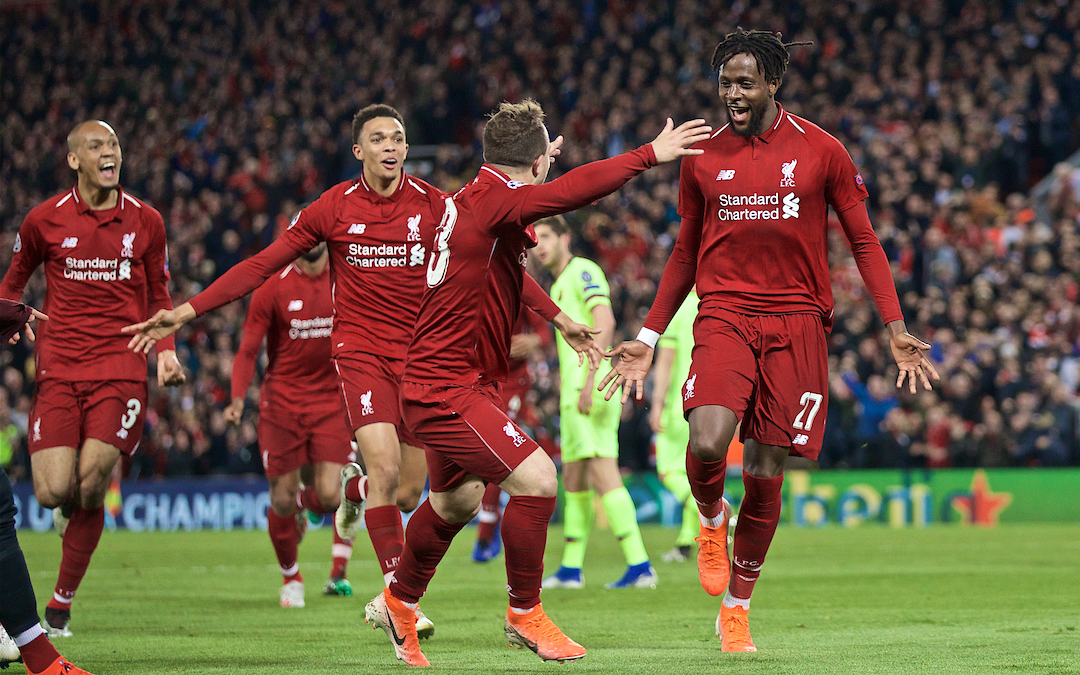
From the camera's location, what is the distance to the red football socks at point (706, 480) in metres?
6.16

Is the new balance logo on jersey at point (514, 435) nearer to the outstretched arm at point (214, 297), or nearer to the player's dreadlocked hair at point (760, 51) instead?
the outstretched arm at point (214, 297)

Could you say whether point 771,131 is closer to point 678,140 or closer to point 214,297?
point 678,140

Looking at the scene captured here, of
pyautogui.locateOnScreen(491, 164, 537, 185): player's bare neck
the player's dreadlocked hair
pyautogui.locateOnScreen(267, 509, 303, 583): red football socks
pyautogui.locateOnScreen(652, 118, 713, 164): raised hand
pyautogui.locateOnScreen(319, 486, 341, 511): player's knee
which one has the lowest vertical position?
pyautogui.locateOnScreen(267, 509, 303, 583): red football socks

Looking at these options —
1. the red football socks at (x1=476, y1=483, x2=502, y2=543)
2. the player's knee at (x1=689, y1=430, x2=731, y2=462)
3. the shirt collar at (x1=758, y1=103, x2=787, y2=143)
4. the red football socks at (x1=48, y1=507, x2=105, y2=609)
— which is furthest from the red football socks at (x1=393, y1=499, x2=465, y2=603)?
the red football socks at (x1=476, y1=483, x2=502, y2=543)

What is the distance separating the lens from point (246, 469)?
21328 mm

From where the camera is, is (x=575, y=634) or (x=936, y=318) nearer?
(x=575, y=634)

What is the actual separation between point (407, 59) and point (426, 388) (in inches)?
961

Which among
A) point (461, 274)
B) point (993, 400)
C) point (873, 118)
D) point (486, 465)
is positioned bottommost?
point (993, 400)

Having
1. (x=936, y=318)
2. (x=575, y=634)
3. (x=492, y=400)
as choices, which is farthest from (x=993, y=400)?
(x=492, y=400)

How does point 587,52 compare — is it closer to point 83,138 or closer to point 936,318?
point 936,318

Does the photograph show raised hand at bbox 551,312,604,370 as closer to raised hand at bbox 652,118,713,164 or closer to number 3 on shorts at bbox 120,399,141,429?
raised hand at bbox 652,118,713,164

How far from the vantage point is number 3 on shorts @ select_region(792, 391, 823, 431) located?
6098mm

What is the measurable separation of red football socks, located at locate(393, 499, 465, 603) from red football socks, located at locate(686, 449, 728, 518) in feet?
3.76

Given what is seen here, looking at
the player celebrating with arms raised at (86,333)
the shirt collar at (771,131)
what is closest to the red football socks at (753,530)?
the shirt collar at (771,131)
